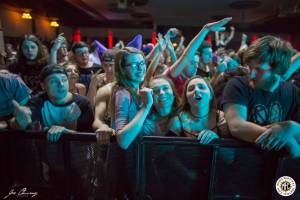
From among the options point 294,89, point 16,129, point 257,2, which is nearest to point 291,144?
point 294,89

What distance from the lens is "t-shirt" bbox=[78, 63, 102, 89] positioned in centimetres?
233

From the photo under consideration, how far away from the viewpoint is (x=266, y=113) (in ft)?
3.51

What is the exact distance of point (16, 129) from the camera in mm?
1086

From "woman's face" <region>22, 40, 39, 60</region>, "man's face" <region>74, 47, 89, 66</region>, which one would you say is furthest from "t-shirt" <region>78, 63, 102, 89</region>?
"woman's face" <region>22, 40, 39, 60</region>

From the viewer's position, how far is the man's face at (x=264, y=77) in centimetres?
103

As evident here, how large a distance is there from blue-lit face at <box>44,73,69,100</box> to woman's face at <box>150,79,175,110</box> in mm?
505

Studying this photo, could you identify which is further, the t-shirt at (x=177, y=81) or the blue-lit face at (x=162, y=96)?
the t-shirt at (x=177, y=81)

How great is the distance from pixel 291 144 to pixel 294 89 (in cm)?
32

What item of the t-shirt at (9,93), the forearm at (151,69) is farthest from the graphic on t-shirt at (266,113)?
the t-shirt at (9,93)

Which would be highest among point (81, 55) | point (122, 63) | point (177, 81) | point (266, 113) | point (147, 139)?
point (81, 55)

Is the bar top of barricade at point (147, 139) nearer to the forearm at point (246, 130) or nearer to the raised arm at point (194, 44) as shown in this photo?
the forearm at point (246, 130)

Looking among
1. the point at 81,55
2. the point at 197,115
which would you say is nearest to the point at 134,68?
the point at 197,115

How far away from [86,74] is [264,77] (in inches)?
71.7

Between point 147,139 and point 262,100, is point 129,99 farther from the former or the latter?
point 262,100
